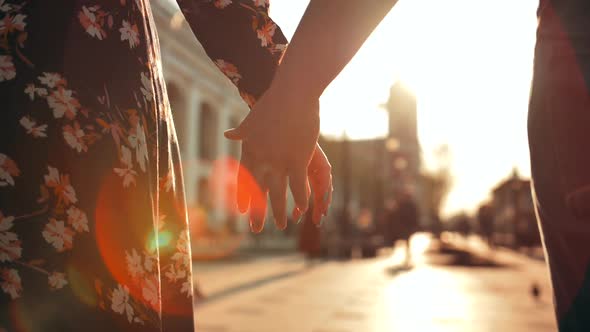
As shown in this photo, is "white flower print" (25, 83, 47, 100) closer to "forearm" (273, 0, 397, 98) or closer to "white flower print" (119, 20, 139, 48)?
"white flower print" (119, 20, 139, 48)

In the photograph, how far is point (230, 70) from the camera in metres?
1.37

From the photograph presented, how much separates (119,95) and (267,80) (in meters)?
0.35

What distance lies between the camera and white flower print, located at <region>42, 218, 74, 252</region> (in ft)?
3.22

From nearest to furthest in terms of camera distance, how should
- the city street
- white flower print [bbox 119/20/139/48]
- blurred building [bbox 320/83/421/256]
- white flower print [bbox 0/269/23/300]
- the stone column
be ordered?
1. white flower print [bbox 0/269/23/300]
2. white flower print [bbox 119/20/139/48]
3. the city street
4. blurred building [bbox 320/83/421/256]
5. the stone column

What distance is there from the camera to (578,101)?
39.2 inches

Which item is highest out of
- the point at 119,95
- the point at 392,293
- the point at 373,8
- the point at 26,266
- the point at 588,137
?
the point at 373,8

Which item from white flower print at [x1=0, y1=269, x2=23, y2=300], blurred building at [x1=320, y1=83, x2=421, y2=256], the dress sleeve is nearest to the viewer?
white flower print at [x1=0, y1=269, x2=23, y2=300]

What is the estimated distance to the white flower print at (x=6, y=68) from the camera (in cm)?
98

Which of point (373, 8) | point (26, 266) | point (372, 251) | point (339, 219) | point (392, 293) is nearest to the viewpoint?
point (26, 266)

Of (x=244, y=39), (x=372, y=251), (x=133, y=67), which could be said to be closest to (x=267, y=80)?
(x=244, y=39)

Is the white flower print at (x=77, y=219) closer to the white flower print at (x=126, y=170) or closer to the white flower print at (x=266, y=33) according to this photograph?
the white flower print at (x=126, y=170)

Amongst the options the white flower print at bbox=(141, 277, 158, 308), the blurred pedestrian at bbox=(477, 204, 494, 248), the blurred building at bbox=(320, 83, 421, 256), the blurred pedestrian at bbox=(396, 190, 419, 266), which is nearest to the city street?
the blurred pedestrian at bbox=(396, 190, 419, 266)

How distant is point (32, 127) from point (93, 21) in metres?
0.23

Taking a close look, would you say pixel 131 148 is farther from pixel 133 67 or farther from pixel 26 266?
pixel 26 266
